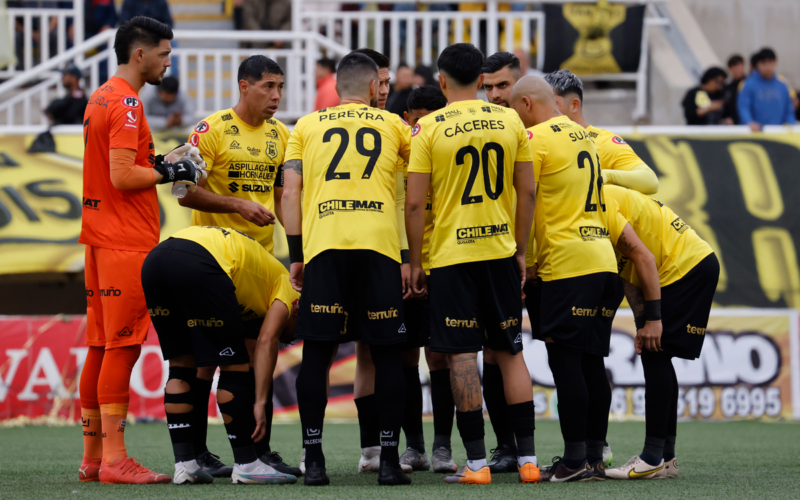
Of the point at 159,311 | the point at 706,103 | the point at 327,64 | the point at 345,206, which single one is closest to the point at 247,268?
the point at 159,311

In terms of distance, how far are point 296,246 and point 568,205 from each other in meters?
1.52

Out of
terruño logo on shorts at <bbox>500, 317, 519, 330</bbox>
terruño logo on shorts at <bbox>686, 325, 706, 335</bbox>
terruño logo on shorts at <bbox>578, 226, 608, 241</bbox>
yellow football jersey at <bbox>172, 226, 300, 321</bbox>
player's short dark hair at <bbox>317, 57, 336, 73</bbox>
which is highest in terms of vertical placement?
player's short dark hair at <bbox>317, 57, 336, 73</bbox>

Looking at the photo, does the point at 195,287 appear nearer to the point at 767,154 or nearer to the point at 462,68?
the point at 462,68

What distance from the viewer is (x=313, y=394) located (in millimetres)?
4465

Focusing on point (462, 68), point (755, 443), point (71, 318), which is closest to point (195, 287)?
point (462, 68)

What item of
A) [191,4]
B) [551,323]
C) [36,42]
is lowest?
[551,323]

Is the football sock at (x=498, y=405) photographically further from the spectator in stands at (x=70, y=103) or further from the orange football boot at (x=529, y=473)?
the spectator in stands at (x=70, y=103)

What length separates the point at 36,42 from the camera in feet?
44.9

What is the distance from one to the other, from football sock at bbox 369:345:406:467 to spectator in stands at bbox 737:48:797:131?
8.27 meters

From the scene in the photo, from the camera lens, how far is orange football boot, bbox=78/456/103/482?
4.79 meters

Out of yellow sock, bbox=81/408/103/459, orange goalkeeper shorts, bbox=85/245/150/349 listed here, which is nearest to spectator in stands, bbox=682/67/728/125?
orange goalkeeper shorts, bbox=85/245/150/349

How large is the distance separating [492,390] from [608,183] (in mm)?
1447

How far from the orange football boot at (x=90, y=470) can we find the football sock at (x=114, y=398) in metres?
0.22

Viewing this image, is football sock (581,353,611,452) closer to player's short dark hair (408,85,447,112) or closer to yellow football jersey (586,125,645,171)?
yellow football jersey (586,125,645,171)
